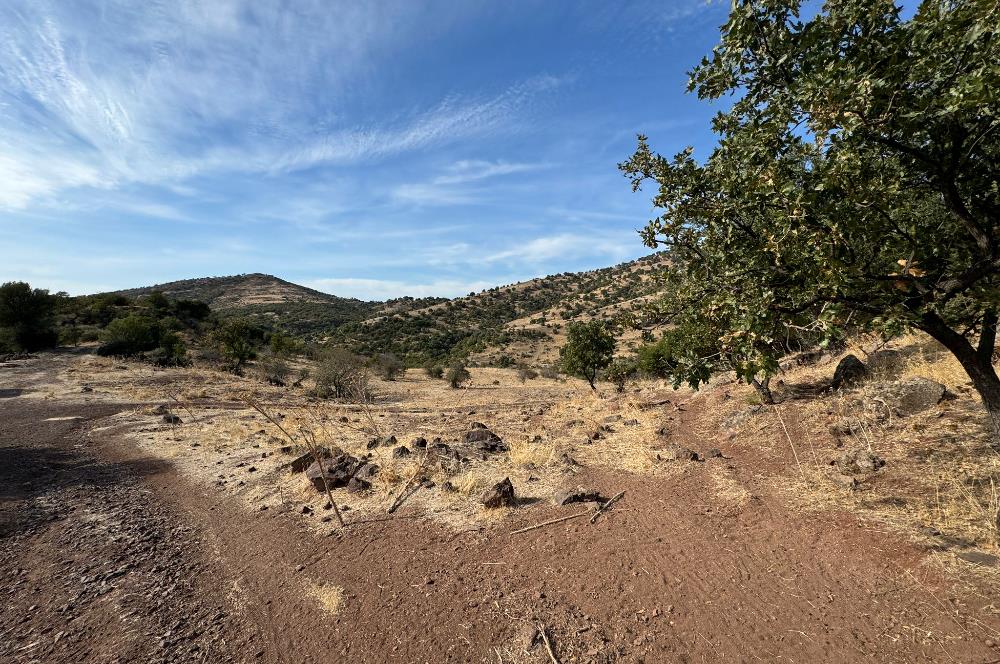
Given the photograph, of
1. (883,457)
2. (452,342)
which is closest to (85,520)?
(883,457)

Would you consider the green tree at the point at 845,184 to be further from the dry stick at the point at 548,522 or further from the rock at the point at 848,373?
the rock at the point at 848,373

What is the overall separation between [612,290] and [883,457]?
81.0 metres

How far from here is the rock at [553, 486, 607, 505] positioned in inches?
296

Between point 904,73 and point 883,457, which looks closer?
point 904,73

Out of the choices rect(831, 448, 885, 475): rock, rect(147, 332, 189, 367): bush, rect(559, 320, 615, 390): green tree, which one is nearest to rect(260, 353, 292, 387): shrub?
rect(147, 332, 189, 367): bush

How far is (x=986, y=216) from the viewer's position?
5.07 m

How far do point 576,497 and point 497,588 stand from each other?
2557 millimetres

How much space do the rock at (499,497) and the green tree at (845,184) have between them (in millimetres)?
4098

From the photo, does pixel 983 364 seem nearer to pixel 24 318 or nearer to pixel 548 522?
pixel 548 522

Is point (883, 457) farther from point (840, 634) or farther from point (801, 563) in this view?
point (840, 634)

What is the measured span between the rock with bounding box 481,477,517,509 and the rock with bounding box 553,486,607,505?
2.48ft

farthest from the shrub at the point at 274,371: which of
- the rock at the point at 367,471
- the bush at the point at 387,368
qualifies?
the rock at the point at 367,471

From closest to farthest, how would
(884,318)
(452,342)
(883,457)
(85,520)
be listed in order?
1. (884,318)
2. (883,457)
3. (85,520)
4. (452,342)

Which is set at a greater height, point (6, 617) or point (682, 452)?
point (682, 452)
